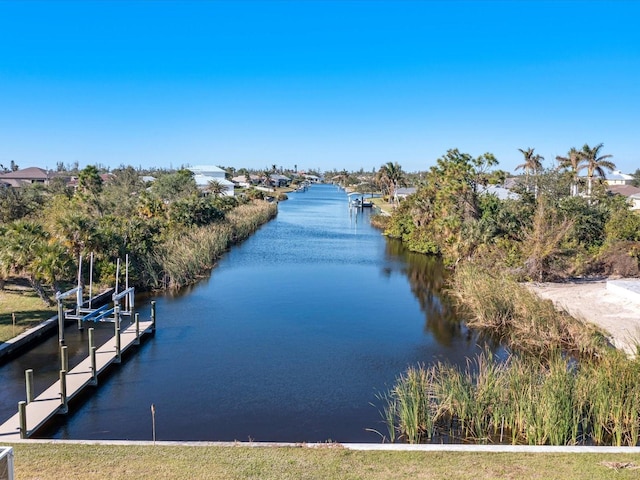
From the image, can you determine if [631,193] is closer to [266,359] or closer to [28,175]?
[266,359]

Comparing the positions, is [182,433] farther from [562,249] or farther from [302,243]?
[302,243]

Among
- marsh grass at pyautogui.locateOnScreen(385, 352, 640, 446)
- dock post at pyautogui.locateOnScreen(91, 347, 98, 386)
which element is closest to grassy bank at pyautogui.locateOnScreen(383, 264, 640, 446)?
marsh grass at pyautogui.locateOnScreen(385, 352, 640, 446)

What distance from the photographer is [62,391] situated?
11.7 meters

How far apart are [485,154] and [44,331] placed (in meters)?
27.3

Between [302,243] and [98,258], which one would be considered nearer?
[98,258]

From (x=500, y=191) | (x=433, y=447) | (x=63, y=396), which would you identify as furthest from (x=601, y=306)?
(x=500, y=191)

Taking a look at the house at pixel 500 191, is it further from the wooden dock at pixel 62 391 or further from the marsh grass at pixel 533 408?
the wooden dock at pixel 62 391

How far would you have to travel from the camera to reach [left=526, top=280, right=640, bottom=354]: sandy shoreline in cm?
1606

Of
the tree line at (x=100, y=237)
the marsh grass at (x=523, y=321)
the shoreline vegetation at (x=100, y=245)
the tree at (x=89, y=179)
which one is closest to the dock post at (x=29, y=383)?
the shoreline vegetation at (x=100, y=245)

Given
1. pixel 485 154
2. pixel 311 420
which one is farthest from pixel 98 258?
pixel 485 154

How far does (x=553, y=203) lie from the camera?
32.3 m

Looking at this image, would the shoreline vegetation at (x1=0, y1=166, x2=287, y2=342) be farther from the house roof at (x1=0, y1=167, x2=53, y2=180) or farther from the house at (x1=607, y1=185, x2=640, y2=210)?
the house roof at (x1=0, y1=167, x2=53, y2=180)

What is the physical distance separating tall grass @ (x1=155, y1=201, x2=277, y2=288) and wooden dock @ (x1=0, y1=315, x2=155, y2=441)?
8729 mm

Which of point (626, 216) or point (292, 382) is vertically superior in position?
point (626, 216)
